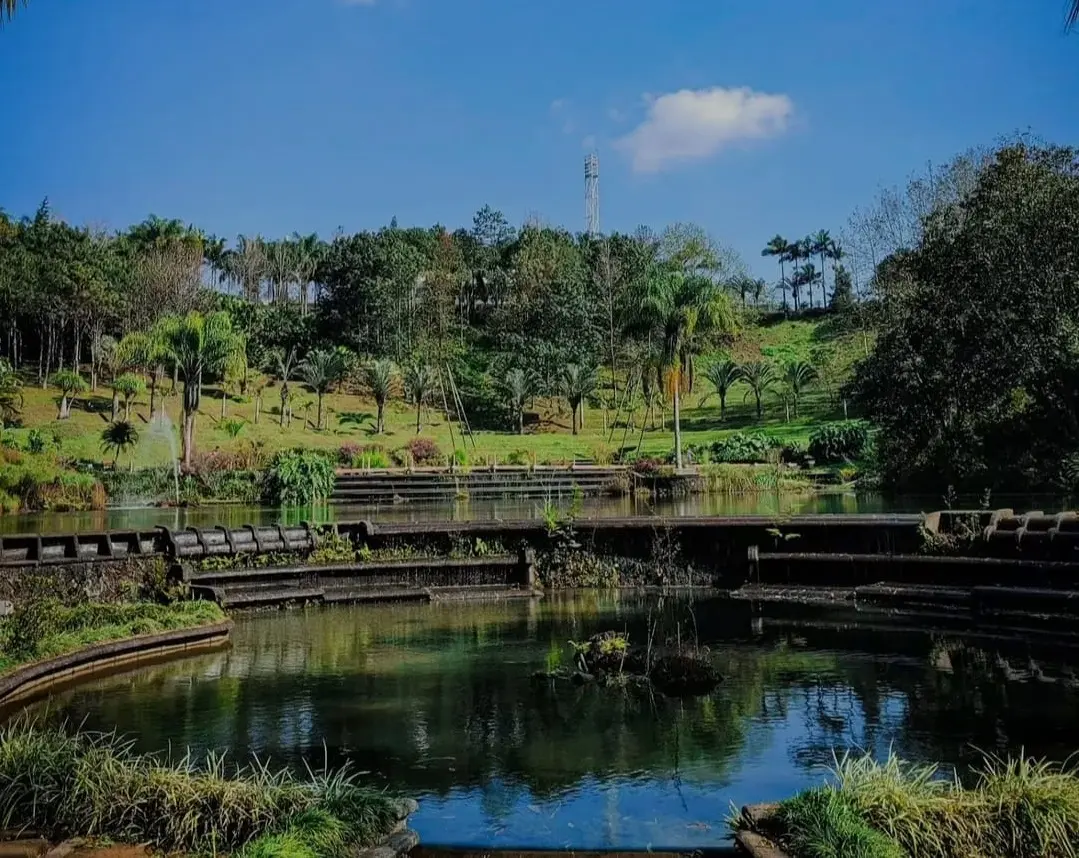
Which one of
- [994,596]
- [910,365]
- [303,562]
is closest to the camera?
[994,596]

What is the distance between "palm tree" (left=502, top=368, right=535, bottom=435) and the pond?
48.4 metres

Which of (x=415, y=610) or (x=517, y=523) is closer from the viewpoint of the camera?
(x=415, y=610)

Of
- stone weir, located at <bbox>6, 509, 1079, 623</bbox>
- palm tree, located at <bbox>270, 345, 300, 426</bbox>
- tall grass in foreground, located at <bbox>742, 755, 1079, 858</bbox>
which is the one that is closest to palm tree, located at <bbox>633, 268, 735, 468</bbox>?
palm tree, located at <bbox>270, 345, 300, 426</bbox>

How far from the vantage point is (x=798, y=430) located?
189 feet

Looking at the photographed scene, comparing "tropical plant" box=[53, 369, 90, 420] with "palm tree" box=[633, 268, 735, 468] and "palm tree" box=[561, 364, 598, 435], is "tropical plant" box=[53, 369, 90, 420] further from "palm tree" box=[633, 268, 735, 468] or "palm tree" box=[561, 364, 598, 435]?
"palm tree" box=[633, 268, 735, 468]

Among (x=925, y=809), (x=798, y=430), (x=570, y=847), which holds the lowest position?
(x=570, y=847)

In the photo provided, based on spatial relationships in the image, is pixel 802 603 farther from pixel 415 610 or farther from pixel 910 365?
pixel 910 365

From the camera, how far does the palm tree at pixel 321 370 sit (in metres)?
59.9

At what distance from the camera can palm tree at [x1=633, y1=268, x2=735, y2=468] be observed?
43188 mm

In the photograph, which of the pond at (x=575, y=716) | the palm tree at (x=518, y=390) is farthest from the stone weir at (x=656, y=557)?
the palm tree at (x=518, y=390)

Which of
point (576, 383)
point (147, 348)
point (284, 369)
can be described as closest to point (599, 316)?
point (576, 383)

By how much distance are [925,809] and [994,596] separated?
1037cm

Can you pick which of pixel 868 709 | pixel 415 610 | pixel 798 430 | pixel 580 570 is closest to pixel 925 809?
pixel 868 709

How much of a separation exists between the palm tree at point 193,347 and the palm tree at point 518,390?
1998 cm
